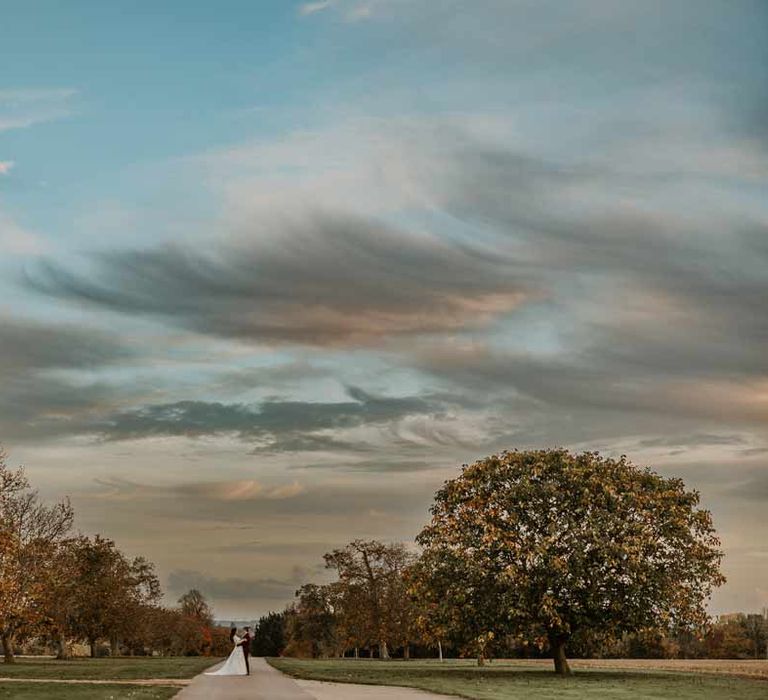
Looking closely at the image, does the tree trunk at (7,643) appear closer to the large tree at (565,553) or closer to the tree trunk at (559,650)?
the large tree at (565,553)

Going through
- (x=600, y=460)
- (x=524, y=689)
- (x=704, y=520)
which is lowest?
(x=524, y=689)

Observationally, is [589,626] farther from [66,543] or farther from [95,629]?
[95,629]

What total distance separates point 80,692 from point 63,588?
4395cm

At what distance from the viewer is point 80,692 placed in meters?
33.2

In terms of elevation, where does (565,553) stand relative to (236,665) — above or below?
above

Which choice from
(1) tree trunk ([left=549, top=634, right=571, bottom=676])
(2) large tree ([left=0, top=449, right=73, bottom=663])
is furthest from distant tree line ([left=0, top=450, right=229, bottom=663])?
(1) tree trunk ([left=549, top=634, right=571, bottom=676])

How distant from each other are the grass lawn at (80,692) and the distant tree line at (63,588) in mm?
16450

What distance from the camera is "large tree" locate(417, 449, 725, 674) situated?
50.8m

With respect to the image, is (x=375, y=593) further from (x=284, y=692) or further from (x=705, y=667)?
(x=284, y=692)

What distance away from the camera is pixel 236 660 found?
5125 cm

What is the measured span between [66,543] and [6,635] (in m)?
9.47

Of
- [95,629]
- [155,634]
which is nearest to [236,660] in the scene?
[95,629]

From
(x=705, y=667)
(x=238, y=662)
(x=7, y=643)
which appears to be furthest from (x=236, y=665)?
(x=705, y=667)

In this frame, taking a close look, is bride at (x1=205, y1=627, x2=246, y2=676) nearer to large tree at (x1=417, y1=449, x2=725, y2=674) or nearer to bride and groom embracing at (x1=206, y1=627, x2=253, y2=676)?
bride and groom embracing at (x1=206, y1=627, x2=253, y2=676)
